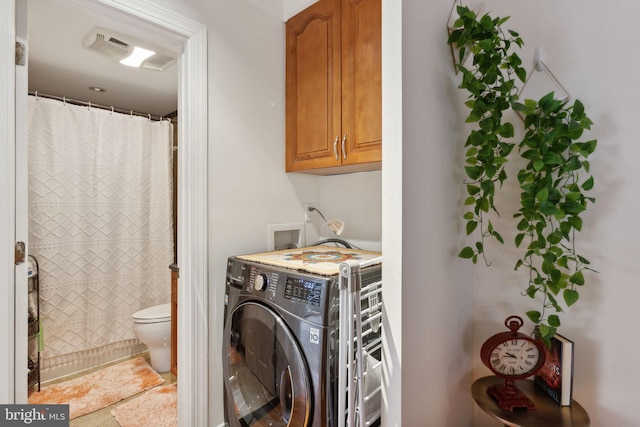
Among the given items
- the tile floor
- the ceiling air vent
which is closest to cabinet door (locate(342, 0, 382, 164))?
the ceiling air vent

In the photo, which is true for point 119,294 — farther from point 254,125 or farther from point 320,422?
point 320,422

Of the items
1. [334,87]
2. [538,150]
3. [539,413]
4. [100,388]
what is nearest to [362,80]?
[334,87]

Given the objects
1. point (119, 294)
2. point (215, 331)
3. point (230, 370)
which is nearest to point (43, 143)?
point (119, 294)

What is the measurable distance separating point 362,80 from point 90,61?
83.3 inches

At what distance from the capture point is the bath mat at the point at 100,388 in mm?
2115

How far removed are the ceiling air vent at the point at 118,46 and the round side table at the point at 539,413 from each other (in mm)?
2450

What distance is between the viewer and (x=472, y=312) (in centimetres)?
137

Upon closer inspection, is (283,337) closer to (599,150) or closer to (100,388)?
(599,150)

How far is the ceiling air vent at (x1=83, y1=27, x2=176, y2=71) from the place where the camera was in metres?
1.86

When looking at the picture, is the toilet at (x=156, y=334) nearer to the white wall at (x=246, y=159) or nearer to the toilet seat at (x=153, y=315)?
the toilet seat at (x=153, y=315)

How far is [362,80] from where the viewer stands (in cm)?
152

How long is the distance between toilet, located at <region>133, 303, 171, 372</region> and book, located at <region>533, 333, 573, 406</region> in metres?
2.46

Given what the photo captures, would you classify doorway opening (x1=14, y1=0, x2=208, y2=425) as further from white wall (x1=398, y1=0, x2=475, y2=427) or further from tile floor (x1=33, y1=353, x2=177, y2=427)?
white wall (x1=398, y1=0, x2=475, y2=427)

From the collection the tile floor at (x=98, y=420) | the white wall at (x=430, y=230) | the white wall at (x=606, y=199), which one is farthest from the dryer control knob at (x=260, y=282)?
the tile floor at (x=98, y=420)
